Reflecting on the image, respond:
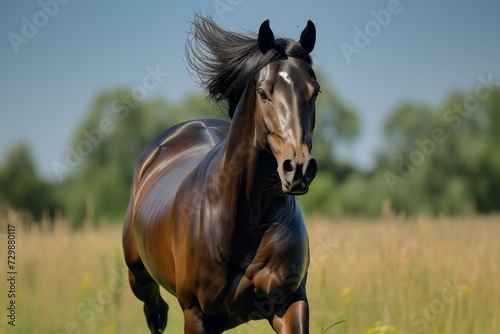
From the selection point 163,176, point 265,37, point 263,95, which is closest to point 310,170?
point 263,95

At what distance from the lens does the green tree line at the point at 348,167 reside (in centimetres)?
3128

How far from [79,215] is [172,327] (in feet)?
72.3

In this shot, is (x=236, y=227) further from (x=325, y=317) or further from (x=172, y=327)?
(x=172, y=327)

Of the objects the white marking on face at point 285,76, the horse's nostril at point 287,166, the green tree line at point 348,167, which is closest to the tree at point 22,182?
the green tree line at point 348,167

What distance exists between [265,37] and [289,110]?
0.56 meters

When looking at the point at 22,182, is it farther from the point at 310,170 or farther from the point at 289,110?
the point at 310,170

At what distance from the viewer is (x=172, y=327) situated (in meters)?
8.71

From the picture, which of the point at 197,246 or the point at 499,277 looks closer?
the point at 197,246

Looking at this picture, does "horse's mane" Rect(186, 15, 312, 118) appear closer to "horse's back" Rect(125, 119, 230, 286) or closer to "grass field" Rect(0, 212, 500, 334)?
"horse's back" Rect(125, 119, 230, 286)

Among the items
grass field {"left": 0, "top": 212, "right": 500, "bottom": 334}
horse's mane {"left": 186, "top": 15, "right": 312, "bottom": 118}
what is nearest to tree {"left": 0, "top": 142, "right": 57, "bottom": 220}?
grass field {"left": 0, "top": 212, "right": 500, "bottom": 334}

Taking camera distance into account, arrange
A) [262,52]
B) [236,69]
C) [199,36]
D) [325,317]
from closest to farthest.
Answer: [262,52] → [236,69] → [199,36] → [325,317]

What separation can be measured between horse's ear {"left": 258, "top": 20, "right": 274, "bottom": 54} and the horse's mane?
0.03 meters

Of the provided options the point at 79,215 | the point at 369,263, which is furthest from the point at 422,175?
the point at 369,263

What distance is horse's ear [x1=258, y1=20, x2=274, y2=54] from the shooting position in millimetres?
4035
